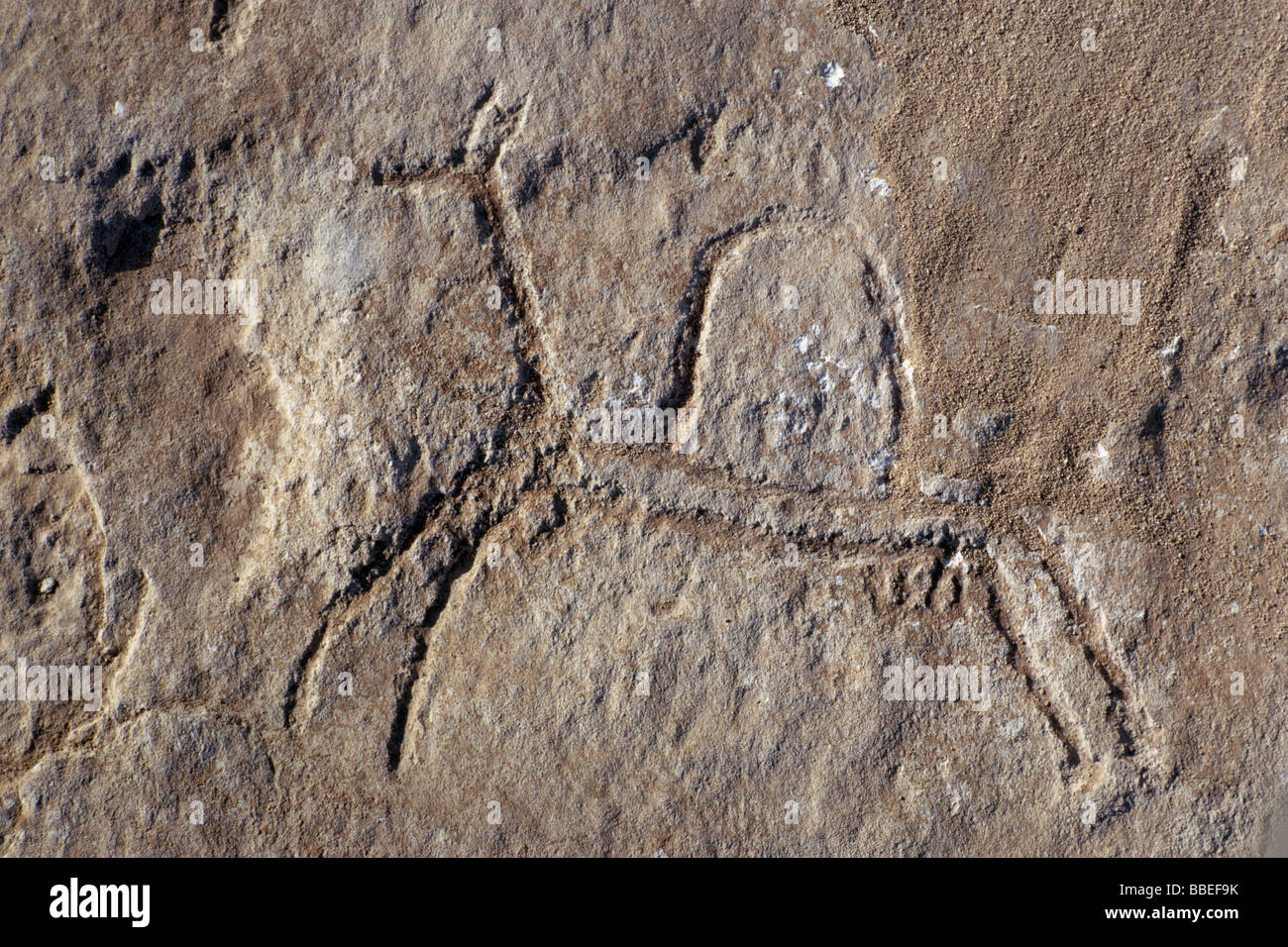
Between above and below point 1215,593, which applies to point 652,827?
below

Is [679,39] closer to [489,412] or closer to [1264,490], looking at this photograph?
[489,412]

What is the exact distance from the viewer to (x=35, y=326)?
2801mm

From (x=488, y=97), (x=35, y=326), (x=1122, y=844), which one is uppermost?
(x=488, y=97)

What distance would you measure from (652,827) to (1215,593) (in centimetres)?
180

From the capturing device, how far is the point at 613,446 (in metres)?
2.80

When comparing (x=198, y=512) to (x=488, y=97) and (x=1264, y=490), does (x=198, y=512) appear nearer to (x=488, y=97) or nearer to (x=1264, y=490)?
(x=488, y=97)

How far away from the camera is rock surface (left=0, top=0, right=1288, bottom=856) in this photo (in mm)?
2777

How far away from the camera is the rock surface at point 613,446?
2.78 m

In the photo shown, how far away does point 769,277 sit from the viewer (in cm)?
281

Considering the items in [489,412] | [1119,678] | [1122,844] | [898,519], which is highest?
[489,412]

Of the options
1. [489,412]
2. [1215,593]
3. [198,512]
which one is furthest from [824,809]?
[198,512]

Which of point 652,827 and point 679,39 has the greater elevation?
point 679,39

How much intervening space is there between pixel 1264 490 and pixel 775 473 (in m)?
1.47

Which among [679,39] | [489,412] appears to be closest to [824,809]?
[489,412]
